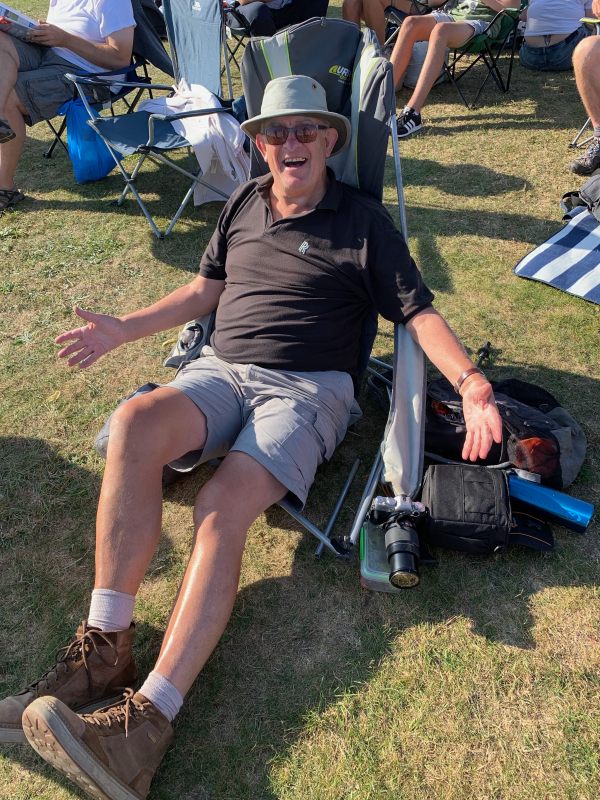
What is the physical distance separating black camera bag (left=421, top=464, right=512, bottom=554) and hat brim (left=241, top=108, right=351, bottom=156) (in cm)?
156

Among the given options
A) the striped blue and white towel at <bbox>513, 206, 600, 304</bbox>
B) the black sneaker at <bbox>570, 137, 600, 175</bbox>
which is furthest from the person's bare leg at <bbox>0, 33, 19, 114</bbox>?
the black sneaker at <bbox>570, 137, 600, 175</bbox>

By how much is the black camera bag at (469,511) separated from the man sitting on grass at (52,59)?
14.5ft

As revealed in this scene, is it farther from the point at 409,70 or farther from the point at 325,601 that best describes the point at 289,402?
the point at 409,70

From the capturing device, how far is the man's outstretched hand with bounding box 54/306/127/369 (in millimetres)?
2697

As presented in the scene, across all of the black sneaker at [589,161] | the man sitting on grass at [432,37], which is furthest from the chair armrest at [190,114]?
the black sneaker at [589,161]

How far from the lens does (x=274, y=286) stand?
2.82 m

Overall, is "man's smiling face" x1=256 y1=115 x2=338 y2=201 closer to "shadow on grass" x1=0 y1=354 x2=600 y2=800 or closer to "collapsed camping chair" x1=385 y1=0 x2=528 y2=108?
"shadow on grass" x1=0 y1=354 x2=600 y2=800

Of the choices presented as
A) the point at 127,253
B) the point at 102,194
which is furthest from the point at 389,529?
the point at 102,194

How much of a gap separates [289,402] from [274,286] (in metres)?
0.53

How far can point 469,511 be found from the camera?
2504 millimetres

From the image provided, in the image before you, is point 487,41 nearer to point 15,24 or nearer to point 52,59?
point 52,59

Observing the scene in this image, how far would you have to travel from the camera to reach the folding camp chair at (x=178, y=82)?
4.61 metres

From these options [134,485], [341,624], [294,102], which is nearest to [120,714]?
[134,485]

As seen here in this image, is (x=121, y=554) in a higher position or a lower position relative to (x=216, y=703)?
higher
